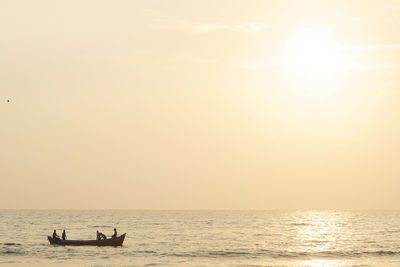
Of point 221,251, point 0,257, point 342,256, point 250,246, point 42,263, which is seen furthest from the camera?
point 250,246

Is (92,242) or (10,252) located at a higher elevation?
(92,242)

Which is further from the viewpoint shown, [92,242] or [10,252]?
[92,242]

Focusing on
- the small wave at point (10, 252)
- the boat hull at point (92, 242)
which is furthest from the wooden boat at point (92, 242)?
the small wave at point (10, 252)

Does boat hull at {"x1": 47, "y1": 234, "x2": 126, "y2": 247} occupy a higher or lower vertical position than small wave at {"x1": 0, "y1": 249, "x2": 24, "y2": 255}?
higher

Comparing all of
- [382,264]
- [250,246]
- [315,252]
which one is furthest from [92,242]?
[382,264]

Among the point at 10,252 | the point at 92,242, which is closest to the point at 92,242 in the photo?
the point at 92,242

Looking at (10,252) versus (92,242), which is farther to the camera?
(92,242)

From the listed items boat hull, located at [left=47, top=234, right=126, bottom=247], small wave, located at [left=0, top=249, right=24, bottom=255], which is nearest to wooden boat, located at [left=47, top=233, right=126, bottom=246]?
boat hull, located at [left=47, top=234, right=126, bottom=247]

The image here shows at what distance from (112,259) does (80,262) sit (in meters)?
4.28

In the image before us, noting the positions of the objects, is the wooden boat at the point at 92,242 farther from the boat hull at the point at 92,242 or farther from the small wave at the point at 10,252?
the small wave at the point at 10,252

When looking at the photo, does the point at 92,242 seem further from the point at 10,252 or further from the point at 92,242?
the point at 10,252

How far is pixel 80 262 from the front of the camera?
68.5m

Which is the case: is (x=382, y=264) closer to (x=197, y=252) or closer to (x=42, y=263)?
(x=197, y=252)

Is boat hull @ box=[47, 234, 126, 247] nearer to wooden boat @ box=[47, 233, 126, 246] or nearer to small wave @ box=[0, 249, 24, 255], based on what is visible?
wooden boat @ box=[47, 233, 126, 246]
